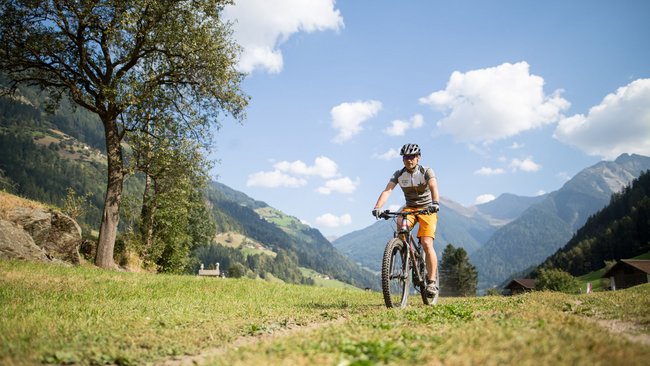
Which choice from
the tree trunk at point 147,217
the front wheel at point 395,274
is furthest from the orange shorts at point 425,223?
the tree trunk at point 147,217

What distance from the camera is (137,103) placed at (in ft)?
62.1

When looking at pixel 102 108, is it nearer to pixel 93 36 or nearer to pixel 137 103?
pixel 137 103

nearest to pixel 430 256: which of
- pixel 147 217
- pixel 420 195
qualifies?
pixel 420 195

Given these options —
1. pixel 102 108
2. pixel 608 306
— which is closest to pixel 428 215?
pixel 608 306

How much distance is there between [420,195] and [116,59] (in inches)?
721

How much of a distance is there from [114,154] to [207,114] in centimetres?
542

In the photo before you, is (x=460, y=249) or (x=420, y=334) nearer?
(x=420, y=334)

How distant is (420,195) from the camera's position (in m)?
9.62

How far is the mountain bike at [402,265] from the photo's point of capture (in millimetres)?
8602

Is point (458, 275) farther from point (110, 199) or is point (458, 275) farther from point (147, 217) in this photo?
point (110, 199)

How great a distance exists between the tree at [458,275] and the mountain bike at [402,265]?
8608cm

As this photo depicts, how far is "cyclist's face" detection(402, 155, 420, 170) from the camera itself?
31.1 ft

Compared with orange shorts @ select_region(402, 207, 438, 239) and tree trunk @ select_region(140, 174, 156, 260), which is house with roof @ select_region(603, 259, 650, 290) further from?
orange shorts @ select_region(402, 207, 438, 239)

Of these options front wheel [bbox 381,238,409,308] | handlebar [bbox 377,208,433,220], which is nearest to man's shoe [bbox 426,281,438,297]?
front wheel [bbox 381,238,409,308]
